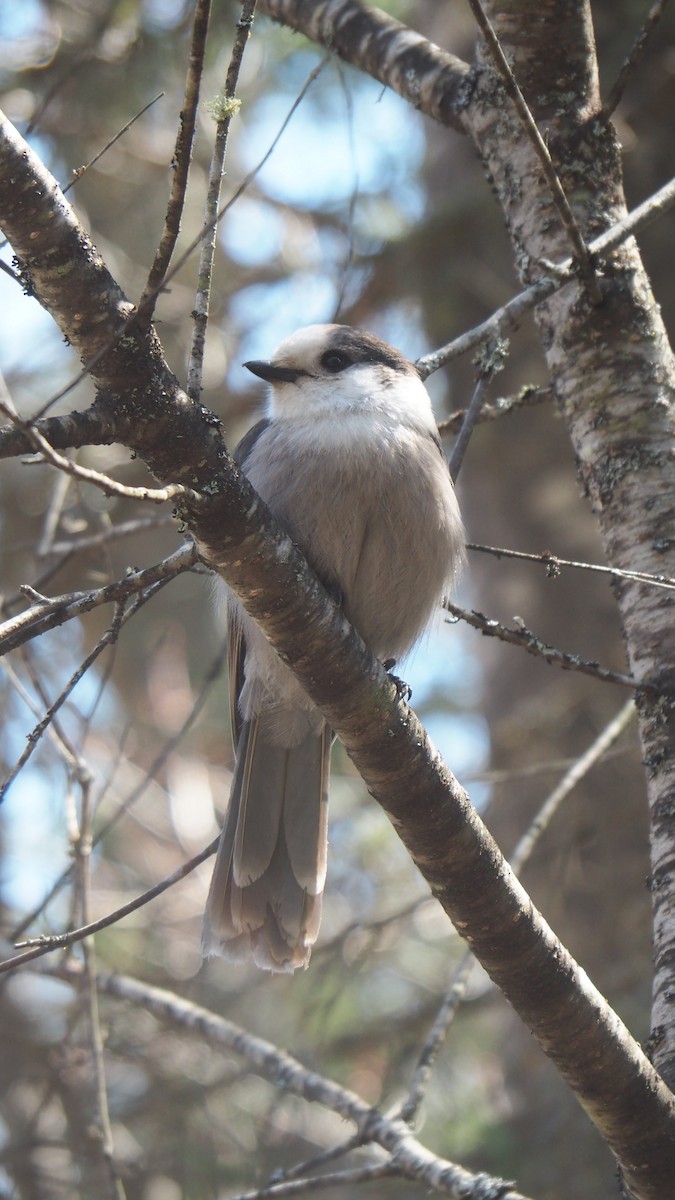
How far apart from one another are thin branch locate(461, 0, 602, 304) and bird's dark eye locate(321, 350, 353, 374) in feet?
2.62

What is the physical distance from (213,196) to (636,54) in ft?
3.84

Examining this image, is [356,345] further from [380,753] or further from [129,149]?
[129,149]

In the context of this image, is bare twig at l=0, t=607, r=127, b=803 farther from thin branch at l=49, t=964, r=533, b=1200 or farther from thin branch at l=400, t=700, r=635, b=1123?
thin branch at l=49, t=964, r=533, b=1200

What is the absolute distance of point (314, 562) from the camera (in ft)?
8.52

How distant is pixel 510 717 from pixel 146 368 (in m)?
3.36

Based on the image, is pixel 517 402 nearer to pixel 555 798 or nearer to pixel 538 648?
pixel 538 648

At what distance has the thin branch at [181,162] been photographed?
143 cm

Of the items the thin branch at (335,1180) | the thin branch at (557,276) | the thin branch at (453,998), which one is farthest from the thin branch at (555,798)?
the thin branch at (557,276)

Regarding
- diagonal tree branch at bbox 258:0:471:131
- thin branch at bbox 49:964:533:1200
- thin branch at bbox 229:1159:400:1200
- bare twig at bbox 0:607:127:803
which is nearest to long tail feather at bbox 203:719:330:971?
thin branch at bbox 49:964:533:1200

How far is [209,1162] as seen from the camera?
3994mm

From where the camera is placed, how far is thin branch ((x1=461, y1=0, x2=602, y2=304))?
6.30ft

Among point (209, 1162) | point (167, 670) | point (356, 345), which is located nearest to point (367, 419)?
point (356, 345)

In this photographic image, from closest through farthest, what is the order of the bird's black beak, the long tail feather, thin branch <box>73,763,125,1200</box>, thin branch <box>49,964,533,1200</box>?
1. thin branch <box>49,964,533,1200</box>
2. thin branch <box>73,763,125,1200</box>
3. the long tail feather
4. the bird's black beak

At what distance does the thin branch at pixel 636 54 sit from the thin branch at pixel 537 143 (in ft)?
0.99
